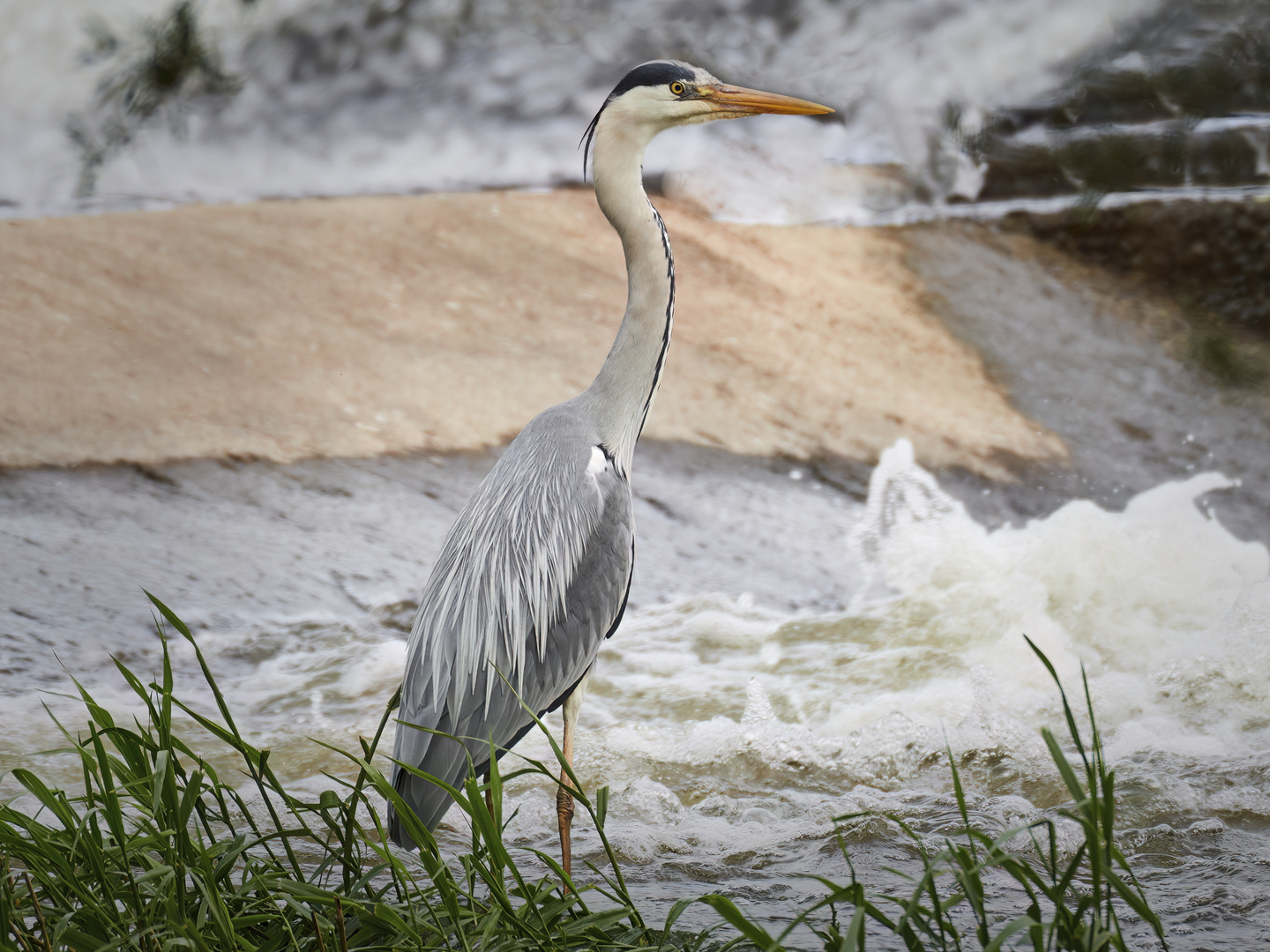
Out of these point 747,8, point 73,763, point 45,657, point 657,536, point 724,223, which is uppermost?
point 747,8

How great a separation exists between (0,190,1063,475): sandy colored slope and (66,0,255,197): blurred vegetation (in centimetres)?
44

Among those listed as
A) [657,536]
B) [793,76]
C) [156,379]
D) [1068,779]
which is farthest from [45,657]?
[793,76]

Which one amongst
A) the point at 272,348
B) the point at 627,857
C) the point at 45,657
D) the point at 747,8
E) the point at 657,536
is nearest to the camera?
the point at 627,857

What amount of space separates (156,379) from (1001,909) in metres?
3.66

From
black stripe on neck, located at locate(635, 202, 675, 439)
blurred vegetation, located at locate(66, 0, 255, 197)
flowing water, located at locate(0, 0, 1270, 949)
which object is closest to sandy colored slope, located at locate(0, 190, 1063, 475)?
flowing water, located at locate(0, 0, 1270, 949)

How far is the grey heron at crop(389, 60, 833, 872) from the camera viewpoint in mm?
1966

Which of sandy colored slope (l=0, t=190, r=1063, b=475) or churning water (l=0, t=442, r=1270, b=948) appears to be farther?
sandy colored slope (l=0, t=190, r=1063, b=475)

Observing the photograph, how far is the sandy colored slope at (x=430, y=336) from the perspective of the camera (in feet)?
13.6

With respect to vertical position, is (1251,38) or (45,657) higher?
(1251,38)

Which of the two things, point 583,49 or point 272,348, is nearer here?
point 272,348

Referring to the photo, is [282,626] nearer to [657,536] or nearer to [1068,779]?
[657,536]

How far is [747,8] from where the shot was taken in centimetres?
546

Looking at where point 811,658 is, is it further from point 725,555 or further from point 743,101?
point 743,101

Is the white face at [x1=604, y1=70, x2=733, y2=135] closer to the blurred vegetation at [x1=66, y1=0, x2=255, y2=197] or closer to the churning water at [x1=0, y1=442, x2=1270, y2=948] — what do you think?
the churning water at [x1=0, y1=442, x2=1270, y2=948]
